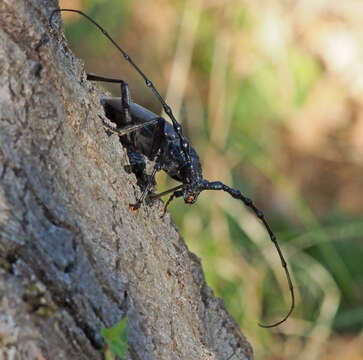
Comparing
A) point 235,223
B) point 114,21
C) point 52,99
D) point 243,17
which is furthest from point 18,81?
point 243,17

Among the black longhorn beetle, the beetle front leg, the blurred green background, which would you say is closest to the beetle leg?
the black longhorn beetle

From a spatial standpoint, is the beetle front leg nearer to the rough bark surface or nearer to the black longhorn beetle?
the rough bark surface

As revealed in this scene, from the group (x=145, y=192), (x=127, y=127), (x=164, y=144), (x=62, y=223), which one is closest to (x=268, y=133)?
(x=164, y=144)

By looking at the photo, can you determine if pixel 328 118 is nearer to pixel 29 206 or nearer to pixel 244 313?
pixel 244 313

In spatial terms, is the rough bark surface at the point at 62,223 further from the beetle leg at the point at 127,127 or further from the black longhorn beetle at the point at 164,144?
the black longhorn beetle at the point at 164,144

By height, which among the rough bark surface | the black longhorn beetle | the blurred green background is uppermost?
the blurred green background

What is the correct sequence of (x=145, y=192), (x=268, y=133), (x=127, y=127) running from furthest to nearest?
(x=268, y=133) < (x=127, y=127) < (x=145, y=192)

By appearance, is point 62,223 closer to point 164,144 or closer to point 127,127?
point 127,127
